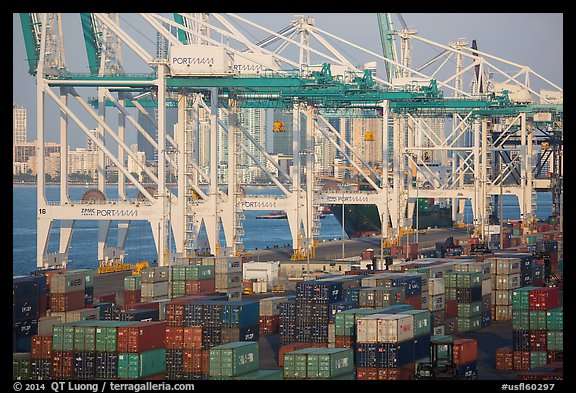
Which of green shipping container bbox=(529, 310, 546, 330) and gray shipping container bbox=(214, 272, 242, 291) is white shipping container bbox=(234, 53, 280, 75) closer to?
gray shipping container bbox=(214, 272, 242, 291)

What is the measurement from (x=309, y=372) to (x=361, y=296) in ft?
37.9

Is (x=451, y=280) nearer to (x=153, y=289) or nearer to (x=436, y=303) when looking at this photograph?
(x=436, y=303)

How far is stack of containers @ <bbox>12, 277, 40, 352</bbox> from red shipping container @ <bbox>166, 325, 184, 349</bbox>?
20.1ft

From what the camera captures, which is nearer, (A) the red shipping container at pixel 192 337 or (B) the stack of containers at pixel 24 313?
(A) the red shipping container at pixel 192 337

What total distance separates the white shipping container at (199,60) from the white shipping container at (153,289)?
18.0m

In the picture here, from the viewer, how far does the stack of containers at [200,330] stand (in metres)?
45.5

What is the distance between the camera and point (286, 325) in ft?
169

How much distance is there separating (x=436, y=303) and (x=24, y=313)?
18.2m

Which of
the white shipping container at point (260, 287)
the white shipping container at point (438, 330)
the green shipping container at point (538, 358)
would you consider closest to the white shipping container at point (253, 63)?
the white shipping container at point (260, 287)

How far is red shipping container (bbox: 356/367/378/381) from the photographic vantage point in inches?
1670

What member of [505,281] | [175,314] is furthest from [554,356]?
[505,281]

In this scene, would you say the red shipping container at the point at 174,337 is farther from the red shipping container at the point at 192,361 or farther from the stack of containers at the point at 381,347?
the stack of containers at the point at 381,347

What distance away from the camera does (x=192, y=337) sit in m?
47.0
